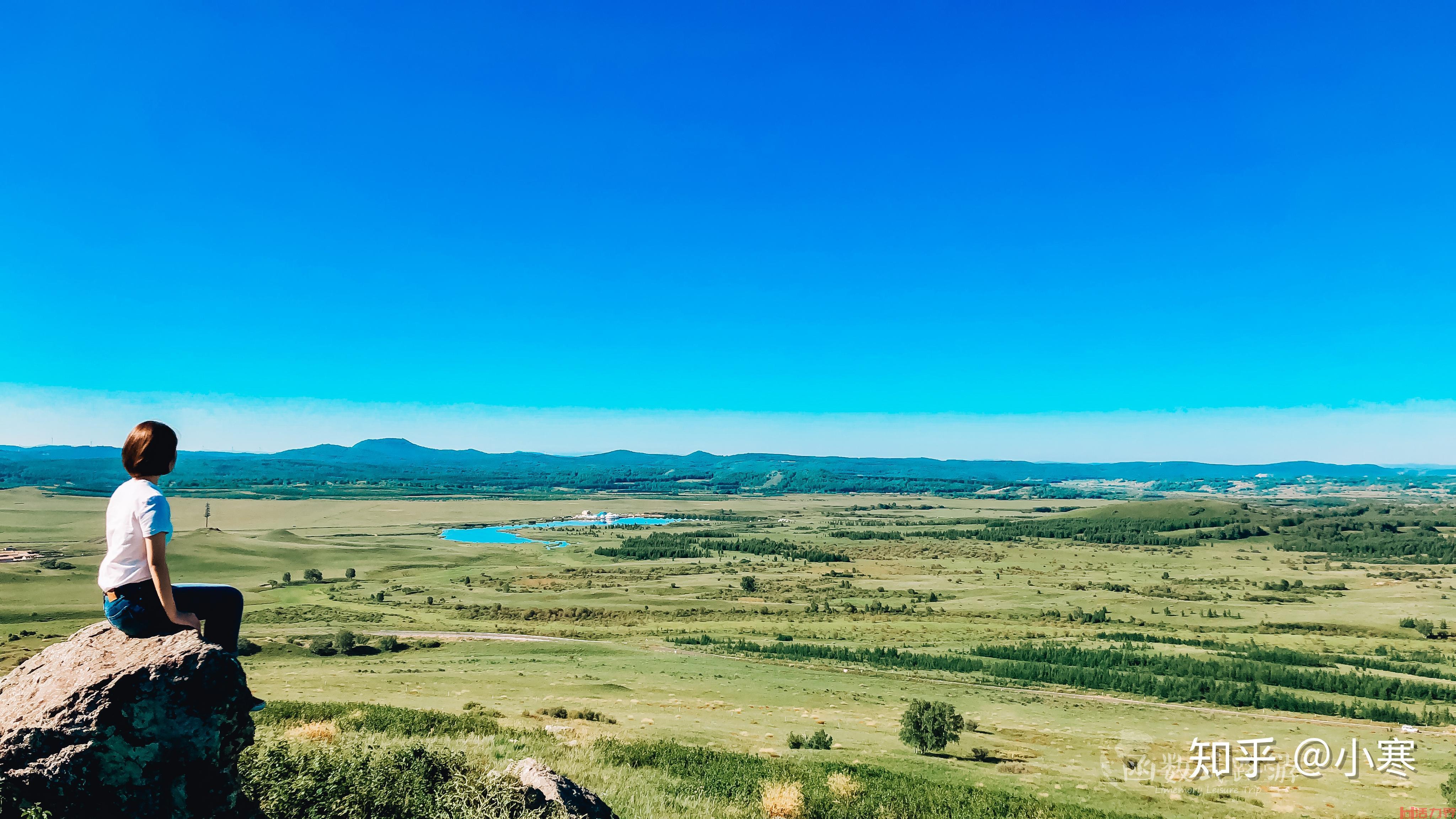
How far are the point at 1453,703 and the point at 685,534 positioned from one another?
447ft

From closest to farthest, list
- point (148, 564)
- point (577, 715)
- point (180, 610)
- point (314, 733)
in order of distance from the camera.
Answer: point (148, 564)
point (180, 610)
point (314, 733)
point (577, 715)

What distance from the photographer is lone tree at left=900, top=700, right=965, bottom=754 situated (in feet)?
88.8

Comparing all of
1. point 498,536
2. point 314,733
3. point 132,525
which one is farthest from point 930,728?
point 498,536

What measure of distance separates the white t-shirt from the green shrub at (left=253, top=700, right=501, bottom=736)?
13.5m

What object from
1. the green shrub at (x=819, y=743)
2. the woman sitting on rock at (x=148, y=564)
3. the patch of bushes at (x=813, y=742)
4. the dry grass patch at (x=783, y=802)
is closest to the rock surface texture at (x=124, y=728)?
the woman sitting on rock at (x=148, y=564)

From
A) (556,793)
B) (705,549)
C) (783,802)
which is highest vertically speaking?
(556,793)

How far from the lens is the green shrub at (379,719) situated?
64.1 feet

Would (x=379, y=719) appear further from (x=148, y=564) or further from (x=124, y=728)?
(x=148, y=564)

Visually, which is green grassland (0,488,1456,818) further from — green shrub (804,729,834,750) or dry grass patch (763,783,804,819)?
green shrub (804,729,834,750)

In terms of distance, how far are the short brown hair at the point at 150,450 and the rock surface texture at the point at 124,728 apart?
1780mm

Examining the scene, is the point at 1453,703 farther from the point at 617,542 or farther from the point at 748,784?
→ the point at 617,542

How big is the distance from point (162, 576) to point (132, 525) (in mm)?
526

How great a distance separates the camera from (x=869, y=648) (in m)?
58.5

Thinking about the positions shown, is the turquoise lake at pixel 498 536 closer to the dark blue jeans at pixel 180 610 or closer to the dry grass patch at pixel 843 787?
the dry grass patch at pixel 843 787
